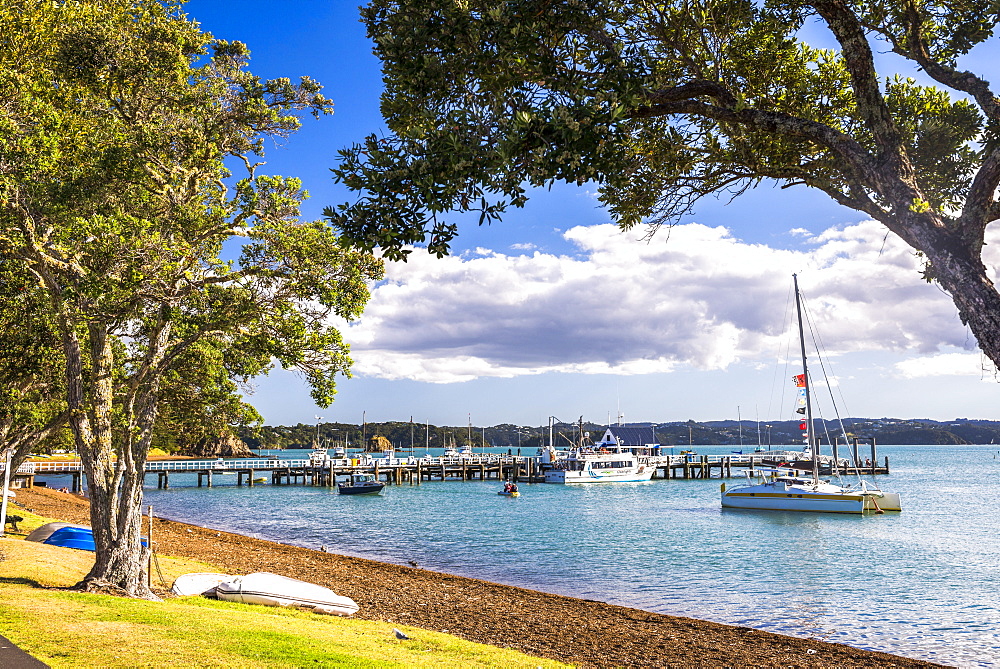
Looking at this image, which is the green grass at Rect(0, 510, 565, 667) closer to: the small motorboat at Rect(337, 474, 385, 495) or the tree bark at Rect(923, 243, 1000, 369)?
the tree bark at Rect(923, 243, 1000, 369)

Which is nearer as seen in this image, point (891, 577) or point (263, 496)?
point (891, 577)

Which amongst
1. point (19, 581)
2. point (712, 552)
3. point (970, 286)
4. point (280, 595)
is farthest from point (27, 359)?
point (712, 552)

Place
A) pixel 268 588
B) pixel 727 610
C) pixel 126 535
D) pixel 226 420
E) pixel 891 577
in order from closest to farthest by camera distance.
Result: pixel 126 535 → pixel 268 588 → pixel 226 420 → pixel 727 610 → pixel 891 577

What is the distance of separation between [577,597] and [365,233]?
19354 millimetres

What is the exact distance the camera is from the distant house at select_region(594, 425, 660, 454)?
102938 millimetres

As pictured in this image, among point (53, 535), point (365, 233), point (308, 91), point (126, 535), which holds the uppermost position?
point (308, 91)

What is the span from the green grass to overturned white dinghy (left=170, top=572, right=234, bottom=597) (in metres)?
0.92

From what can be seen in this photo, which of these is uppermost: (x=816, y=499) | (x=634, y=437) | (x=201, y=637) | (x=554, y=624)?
(x=201, y=637)

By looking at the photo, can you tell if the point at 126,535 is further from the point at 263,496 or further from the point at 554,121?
the point at 263,496

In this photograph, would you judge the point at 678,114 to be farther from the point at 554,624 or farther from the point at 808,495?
the point at 808,495

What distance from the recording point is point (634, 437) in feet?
348

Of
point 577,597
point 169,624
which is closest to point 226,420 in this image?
point 169,624

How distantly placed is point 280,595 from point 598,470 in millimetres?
69074

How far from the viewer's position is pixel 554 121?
5.00m
